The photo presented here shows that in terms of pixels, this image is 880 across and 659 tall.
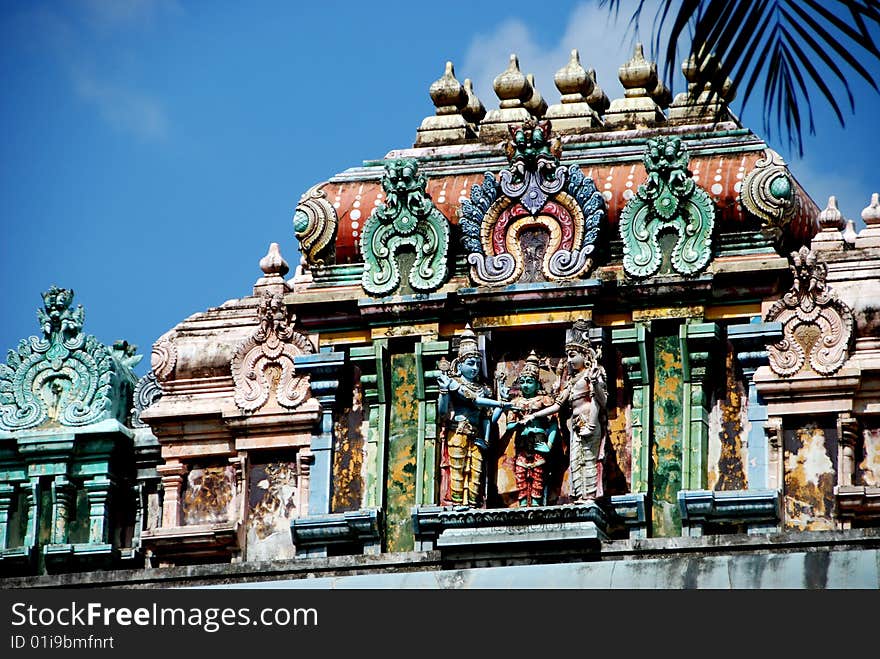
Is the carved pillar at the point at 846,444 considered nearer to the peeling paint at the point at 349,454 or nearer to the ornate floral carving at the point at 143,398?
the peeling paint at the point at 349,454

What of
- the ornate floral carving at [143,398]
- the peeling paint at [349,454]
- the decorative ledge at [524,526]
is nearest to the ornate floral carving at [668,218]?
the decorative ledge at [524,526]

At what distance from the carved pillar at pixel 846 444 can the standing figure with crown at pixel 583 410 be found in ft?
9.82

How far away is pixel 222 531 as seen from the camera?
114 ft

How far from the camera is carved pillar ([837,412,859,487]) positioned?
3288cm

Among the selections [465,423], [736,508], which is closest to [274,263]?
[465,423]

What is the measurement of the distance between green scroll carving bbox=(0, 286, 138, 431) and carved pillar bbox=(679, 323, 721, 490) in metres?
8.40

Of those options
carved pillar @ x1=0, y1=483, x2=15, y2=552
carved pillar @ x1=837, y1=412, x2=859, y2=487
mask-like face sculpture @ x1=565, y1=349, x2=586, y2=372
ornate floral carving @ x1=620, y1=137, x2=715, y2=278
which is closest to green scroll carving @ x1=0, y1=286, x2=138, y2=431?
carved pillar @ x1=0, y1=483, x2=15, y2=552

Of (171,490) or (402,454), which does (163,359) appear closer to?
(171,490)

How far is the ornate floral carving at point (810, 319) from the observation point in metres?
33.6

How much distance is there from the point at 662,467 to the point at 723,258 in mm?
2849

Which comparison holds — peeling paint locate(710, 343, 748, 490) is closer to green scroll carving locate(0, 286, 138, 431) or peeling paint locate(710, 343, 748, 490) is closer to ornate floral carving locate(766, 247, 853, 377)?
ornate floral carving locate(766, 247, 853, 377)

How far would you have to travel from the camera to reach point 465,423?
1304 inches
